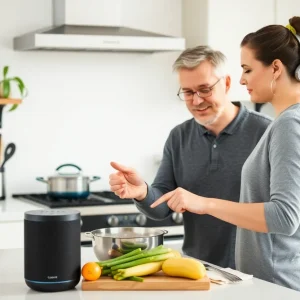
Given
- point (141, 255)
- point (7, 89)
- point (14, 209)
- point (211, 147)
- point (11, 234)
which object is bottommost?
point (11, 234)

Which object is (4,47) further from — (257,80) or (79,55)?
A: (257,80)

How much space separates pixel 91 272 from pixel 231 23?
8.35ft

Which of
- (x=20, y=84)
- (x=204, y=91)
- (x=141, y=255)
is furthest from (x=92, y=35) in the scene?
(x=141, y=255)

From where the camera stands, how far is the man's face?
123 inches

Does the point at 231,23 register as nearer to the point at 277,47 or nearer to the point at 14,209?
the point at 14,209

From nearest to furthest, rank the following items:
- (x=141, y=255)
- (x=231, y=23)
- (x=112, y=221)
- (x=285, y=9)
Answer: (x=141, y=255) → (x=112, y=221) → (x=231, y=23) → (x=285, y=9)

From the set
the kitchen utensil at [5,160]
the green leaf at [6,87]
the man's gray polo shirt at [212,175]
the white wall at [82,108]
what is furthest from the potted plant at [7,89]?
the man's gray polo shirt at [212,175]

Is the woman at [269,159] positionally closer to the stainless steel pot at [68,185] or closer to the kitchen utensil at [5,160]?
the stainless steel pot at [68,185]

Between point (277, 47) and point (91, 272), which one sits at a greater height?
point (277, 47)

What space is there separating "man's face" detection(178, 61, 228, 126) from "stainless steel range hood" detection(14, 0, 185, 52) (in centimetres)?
120

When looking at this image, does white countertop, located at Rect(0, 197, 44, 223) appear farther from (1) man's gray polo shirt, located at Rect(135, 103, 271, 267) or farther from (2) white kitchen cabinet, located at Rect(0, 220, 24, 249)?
(1) man's gray polo shirt, located at Rect(135, 103, 271, 267)

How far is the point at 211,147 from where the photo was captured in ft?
10.6

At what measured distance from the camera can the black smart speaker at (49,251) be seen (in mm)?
2223

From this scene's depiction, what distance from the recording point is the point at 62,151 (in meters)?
4.64
